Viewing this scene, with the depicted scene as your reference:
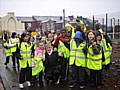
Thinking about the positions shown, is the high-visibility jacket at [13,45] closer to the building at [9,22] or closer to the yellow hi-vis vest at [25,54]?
the yellow hi-vis vest at [25,54]

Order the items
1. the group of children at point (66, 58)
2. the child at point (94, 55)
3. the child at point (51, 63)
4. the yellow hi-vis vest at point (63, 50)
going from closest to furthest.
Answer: the child at point (94, 55) < the group of children at point (66, 58) < the child at point (51, 63) < the yellow hi-vis vest at point (63, 50)

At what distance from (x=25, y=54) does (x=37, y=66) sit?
650mm

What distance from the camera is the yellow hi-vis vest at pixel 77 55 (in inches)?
359

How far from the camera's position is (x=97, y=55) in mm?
8797

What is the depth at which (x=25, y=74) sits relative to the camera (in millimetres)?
9711

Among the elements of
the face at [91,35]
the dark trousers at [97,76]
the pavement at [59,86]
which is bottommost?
the pavement at [59,86]

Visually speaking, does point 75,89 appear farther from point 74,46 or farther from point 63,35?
point 63,35

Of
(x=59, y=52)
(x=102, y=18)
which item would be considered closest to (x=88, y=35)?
(x=59, y=52)

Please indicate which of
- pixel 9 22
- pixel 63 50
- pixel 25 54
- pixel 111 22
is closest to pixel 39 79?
pixel 25 54

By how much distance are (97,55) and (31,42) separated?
8.03ft

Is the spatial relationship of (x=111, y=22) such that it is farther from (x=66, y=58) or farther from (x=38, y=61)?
(x=38, y=61)

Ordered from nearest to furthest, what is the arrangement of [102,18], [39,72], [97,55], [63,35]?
[97,55], [39,72], [63,35], [102,18]

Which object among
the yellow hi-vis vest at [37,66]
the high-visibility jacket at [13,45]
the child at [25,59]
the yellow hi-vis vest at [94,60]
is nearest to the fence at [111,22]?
the high-visibility jacket at [13,45]

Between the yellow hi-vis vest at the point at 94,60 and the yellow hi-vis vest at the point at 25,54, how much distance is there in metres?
2.08
